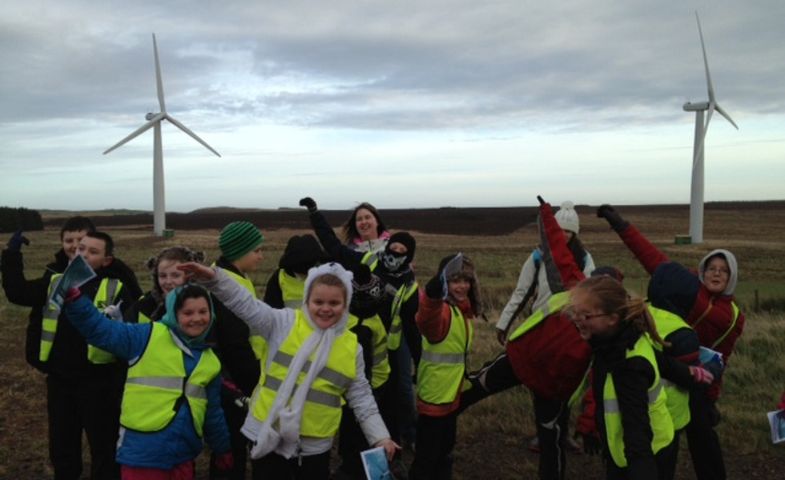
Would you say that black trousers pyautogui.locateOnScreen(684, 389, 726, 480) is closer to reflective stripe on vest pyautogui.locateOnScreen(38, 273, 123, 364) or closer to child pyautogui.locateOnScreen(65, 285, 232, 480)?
child pyautogui.locateOnScreen(65, 285, 232, 480)

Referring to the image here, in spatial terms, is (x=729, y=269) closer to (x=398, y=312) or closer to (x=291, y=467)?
(x=398, y=312)

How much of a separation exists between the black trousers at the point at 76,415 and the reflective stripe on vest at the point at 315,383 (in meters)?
1.36

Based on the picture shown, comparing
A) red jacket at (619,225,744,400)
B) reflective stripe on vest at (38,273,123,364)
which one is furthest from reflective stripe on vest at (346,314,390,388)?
red jacket at (619,225,744,400)

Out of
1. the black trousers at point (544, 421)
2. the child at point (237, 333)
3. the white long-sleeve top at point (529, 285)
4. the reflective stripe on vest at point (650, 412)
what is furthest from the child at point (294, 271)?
the reflective stripe on vest at point (650, 412)

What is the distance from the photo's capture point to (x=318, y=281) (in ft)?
10.7

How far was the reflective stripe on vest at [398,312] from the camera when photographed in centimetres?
443

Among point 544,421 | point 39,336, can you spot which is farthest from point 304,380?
point 39,336

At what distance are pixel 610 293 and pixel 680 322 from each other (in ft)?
2.69

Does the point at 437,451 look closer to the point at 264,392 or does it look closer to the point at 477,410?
the point at 264,392

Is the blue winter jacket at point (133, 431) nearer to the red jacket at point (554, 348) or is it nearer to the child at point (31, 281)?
the child at point (31, 281)

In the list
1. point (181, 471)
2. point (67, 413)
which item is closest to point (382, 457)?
point (181, 471)

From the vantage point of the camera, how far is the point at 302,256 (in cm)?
427

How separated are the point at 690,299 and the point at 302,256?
8.01ft

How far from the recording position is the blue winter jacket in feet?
10.5
